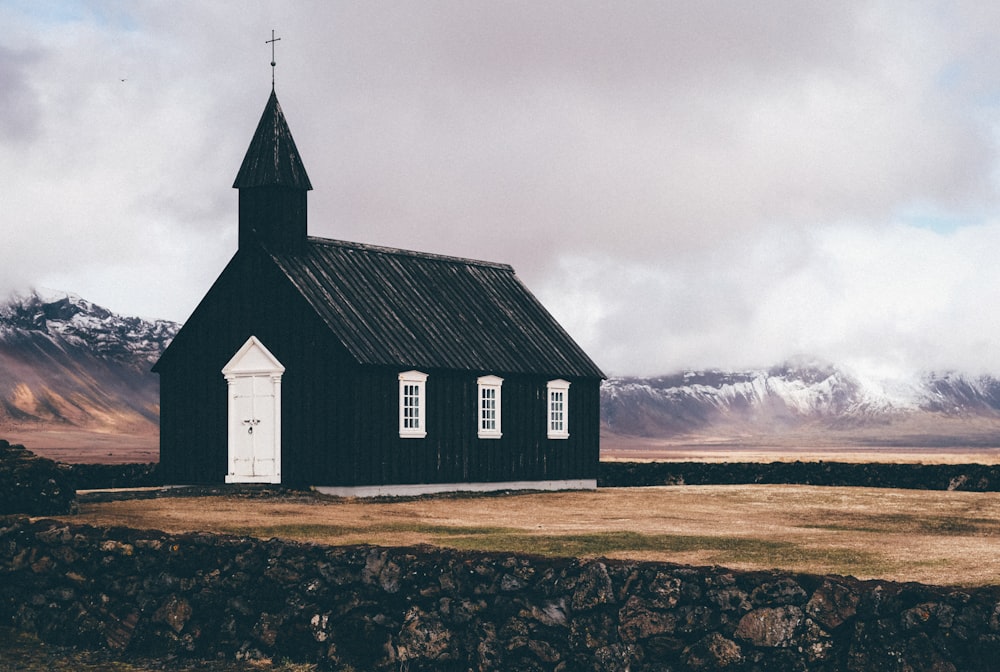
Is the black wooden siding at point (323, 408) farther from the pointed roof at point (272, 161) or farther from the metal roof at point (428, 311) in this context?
the pointed roof at point (272, 161)

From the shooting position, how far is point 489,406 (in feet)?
142

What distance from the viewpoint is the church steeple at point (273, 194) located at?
4191cm

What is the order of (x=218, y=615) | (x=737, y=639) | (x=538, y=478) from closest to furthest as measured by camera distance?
1. (x=737, y=639)
2. (x=218, y=615)
3. (x=538, y=478)

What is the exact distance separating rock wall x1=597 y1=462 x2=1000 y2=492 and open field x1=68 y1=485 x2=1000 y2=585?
171 inches

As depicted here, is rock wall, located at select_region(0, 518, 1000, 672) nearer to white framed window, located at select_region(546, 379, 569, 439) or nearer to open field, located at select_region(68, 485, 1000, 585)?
open field, located at select_region(68, 485, 1000, 585)

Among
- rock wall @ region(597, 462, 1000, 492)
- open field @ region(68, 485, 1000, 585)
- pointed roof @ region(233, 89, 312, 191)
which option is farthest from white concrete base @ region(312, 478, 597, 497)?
pointed roof @ region(233, 89, 312, 191)

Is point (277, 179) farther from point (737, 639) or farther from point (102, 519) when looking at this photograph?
point (737, 639)

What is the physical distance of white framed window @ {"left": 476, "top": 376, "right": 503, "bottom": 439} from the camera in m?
42.8

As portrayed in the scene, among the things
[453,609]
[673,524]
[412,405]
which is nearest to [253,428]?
[412,405]

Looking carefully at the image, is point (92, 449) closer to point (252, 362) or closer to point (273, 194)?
point (273, 194)

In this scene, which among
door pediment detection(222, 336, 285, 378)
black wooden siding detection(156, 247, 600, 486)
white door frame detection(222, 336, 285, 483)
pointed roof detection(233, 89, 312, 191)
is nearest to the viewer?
black wooden siding detection(156, 247, 600, 486)

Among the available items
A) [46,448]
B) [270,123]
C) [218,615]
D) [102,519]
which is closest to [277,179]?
[270,123]

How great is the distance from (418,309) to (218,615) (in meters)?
21.4

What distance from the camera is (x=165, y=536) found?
24031 mm
